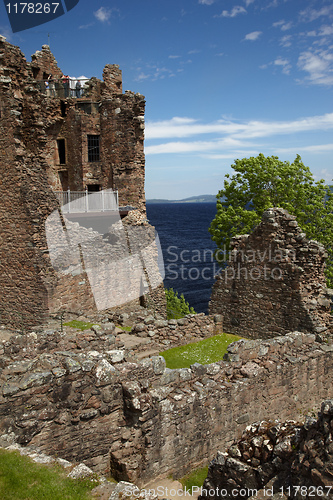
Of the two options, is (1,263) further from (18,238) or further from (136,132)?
(136,132)

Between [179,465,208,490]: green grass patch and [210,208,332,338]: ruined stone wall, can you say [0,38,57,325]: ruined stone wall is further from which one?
[179,465,208,490]: green grass patch

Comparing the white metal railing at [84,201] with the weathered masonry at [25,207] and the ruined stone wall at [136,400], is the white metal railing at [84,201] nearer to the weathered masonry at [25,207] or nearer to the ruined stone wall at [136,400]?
the weathered masonry at [25,207]

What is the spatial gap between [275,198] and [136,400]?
89.4ft

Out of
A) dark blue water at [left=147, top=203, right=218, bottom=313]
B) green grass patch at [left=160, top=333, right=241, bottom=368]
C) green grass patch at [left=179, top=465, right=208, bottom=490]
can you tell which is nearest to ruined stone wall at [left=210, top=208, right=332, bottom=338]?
green grass patch at [left=160, top=333, right=241, bottom=368]

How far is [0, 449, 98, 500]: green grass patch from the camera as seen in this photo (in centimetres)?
556

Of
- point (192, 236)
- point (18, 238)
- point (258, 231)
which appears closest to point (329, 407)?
point (258, 231)

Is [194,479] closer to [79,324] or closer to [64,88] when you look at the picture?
[79,324]

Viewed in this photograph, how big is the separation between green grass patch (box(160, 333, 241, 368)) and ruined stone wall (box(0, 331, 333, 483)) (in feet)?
10.4

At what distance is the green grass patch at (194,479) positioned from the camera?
8727mm

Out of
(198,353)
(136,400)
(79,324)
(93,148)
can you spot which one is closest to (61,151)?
(93,148)

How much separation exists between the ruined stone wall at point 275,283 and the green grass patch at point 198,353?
1597 mm

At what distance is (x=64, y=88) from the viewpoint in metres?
33.8

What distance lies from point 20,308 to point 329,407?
14928mm

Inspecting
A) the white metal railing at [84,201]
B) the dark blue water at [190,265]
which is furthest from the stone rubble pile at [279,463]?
the dark blue water at [190,265]
